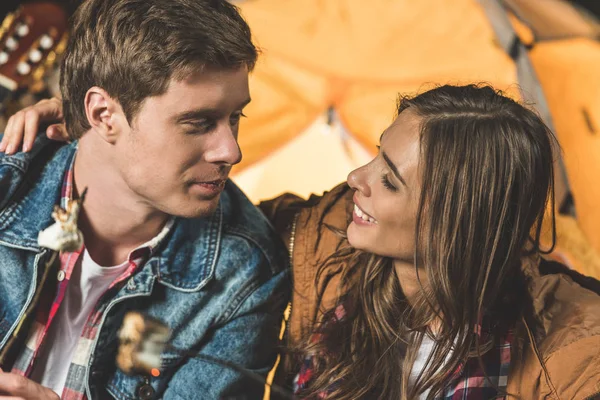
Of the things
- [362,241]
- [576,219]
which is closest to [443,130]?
[362,241]

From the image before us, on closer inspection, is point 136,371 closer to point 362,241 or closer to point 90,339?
point 90,339

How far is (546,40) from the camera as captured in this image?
1982 millimetres

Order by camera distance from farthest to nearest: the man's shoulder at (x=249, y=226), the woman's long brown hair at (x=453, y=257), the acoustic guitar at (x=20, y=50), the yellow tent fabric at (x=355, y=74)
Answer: the yellow tent fabric at (x=355, y=74) < the acoustic guitar at (x=20, y=50) < the man's shoulder at (x=249, y=226) < the woman's long brown hair at (x=453, y=257)

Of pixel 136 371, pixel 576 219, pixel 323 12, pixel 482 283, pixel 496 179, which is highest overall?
pixel 323 12

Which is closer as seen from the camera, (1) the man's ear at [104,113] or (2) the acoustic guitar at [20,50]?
(1) the man's ear at [104,113]

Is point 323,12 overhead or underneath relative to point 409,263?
overhead

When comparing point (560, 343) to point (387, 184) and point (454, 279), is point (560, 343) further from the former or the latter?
point (387, 184)

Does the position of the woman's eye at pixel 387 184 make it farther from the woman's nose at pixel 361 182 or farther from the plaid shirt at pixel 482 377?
the plaid shirt at pixel 482 377

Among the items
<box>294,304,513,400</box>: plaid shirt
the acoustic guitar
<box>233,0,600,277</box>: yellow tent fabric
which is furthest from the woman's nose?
<box>233,0,600,277</box>: yellow tent fabric

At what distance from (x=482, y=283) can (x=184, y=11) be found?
50 centimetres

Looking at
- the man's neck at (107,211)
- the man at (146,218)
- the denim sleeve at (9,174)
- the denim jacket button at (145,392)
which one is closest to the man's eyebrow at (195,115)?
the man at (146,218)

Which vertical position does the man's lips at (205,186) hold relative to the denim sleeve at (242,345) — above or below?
above

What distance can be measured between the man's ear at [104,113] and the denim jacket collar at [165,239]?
10 cm

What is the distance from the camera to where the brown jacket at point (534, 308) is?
98 cm
